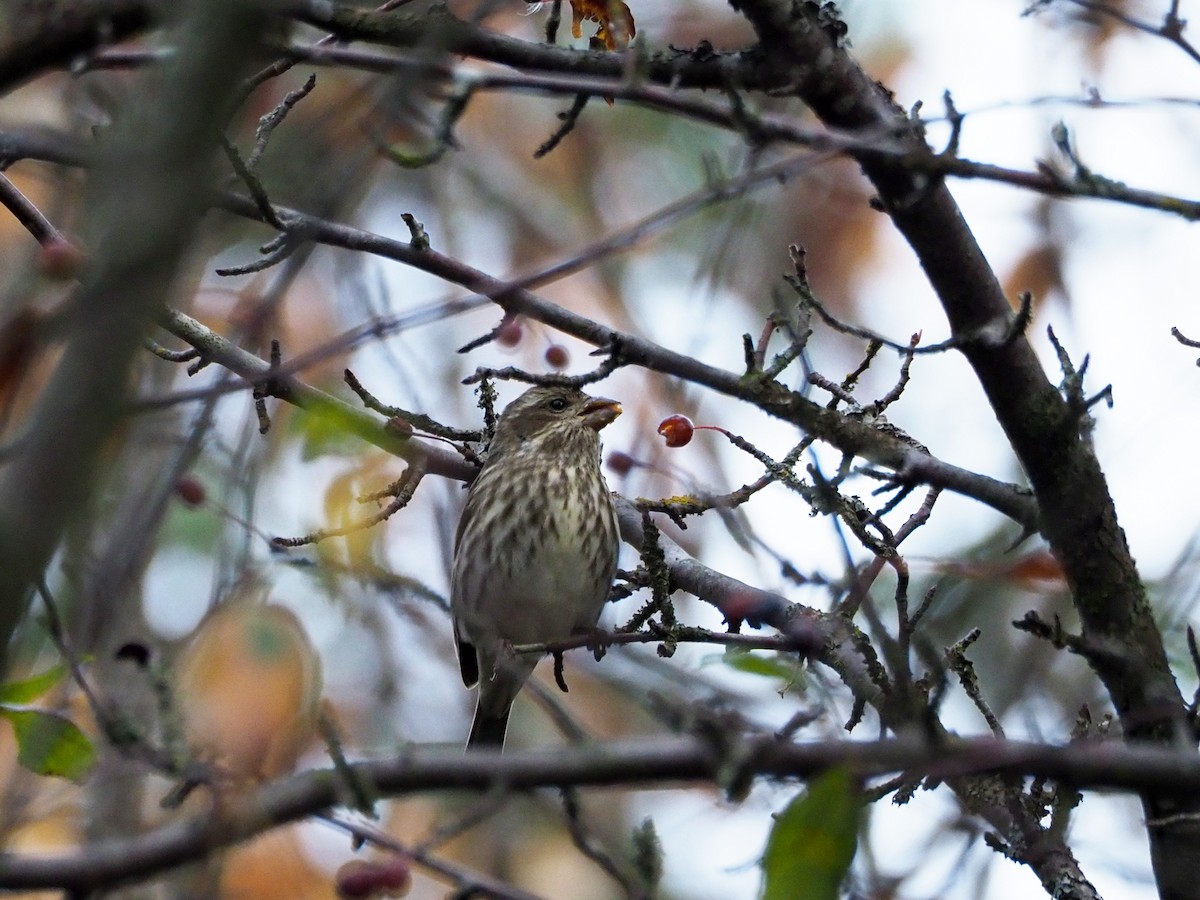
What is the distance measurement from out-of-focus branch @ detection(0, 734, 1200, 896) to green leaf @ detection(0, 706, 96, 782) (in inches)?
41.3

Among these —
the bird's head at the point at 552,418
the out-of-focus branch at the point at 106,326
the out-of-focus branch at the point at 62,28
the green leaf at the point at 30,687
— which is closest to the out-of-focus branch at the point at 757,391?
the out-of-focus branch at the point at 62,28

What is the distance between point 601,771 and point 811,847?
0.55 m

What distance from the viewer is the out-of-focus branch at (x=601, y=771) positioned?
2.13 m

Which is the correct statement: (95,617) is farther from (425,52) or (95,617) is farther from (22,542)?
(425,52)

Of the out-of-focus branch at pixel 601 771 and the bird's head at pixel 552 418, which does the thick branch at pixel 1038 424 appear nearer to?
the out-of-focus branch at pixel 601 771

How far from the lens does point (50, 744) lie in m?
3.37

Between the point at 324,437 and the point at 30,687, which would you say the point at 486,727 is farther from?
the point at 30,687

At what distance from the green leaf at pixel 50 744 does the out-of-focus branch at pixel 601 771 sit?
1.05 metres

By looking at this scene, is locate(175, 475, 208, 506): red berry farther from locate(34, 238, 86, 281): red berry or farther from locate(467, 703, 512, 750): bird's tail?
locate(467, 703, 512, 750): bird's tail

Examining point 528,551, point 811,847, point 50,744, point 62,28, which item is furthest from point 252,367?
point 811,847

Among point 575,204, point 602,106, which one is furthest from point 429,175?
point 602,106

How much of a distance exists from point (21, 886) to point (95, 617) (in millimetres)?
415

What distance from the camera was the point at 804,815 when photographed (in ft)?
8.11

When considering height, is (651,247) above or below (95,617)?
above
